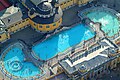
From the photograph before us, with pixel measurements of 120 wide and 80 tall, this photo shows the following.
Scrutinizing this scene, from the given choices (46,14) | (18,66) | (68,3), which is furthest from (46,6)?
(18,66)

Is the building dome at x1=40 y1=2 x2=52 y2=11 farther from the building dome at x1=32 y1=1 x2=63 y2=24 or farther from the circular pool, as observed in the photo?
the circular pool

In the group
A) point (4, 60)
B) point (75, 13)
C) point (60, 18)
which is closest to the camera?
point (4, 60)

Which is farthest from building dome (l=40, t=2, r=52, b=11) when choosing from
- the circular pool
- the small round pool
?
the circular pool

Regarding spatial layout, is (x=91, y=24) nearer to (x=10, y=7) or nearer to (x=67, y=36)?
(x=67, y=36)

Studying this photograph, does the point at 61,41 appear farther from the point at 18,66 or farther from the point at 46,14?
the point at 18,66

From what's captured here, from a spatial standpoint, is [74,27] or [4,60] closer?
[4,60]

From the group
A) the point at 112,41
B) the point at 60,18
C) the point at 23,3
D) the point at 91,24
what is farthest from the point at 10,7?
the point at 112,41
